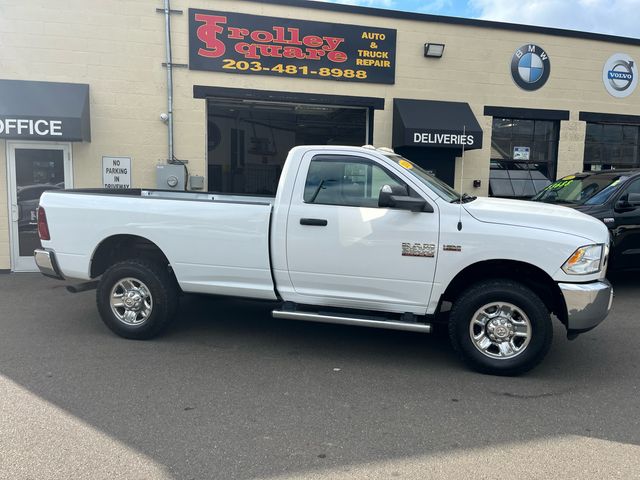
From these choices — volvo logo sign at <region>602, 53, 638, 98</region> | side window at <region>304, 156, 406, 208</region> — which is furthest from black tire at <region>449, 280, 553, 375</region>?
volvo logo sign at <region>602, 53, 638, 98</region>

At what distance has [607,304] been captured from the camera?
4.45m

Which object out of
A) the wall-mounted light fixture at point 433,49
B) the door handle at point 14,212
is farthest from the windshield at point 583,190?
the door handle at point 14,212

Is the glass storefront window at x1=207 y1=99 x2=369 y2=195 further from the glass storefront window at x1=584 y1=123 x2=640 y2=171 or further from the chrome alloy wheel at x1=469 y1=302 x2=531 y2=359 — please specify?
the chrome alloy wheel at x1=469 y1=302 x2=531 y2=359

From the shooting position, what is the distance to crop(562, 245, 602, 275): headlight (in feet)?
14.3

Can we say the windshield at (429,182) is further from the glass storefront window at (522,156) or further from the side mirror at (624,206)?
the glass storefront window at (522,156)

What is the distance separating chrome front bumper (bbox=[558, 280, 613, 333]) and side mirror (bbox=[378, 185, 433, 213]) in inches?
52.5

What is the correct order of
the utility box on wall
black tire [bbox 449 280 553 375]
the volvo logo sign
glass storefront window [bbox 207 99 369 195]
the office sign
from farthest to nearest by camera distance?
glass storefront window [bbox 207 99 369 195], the volvo logo sign, the utility box on wall, the office sign, black tire [bbox 449 280 553 375]

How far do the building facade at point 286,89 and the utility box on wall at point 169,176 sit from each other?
0.03 meters

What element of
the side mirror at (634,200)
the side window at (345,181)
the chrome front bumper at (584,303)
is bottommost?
the chrome front bumper at (584,303)

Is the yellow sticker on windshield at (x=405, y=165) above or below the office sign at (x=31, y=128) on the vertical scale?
below

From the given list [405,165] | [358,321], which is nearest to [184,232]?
[358,321]

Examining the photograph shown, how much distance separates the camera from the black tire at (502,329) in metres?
4.46

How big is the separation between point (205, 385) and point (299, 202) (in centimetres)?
Answer: 186

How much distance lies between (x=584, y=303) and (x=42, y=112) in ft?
27.8
